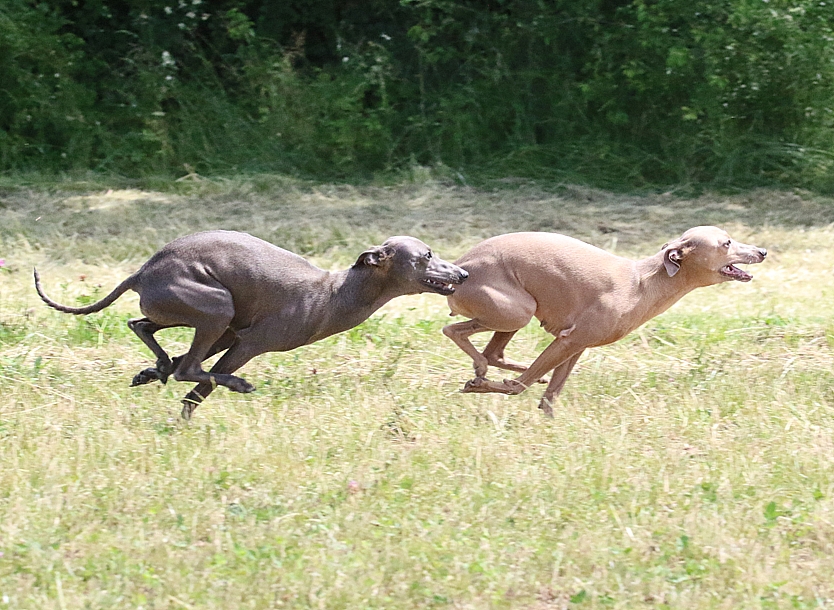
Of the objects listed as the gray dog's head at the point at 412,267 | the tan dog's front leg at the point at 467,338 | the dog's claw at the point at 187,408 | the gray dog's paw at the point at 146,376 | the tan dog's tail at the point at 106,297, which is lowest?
the dog's claw at the point at 187,408

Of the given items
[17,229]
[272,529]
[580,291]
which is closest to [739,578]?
[272,529]

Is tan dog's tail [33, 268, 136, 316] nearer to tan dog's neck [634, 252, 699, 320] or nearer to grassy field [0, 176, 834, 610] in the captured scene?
grassy field [0, 176, 834, 610]

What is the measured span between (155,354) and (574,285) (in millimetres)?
2334

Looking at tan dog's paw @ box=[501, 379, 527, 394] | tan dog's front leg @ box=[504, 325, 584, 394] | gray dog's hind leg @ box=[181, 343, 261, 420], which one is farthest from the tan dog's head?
gray dog's hind leg @ box=[181, 343, 261, 420]

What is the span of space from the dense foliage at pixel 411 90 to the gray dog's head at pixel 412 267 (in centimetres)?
805

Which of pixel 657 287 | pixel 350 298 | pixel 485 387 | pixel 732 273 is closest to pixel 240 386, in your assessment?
pixel 350 298

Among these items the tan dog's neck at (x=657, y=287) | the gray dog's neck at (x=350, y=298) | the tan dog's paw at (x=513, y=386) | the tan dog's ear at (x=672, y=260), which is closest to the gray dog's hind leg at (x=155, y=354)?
the gray dog's neck at (x=350, y=298)

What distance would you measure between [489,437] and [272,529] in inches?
64.5

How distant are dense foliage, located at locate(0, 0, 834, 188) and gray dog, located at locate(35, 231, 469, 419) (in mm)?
8082

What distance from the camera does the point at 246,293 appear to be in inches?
248

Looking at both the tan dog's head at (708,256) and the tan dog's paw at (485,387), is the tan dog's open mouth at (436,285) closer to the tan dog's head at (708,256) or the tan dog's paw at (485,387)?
the tan dog's paw at (485,387)

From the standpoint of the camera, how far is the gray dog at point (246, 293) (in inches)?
243

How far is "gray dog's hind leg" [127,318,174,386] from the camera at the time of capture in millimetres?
6520

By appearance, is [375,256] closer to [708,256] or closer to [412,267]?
[412,267]
